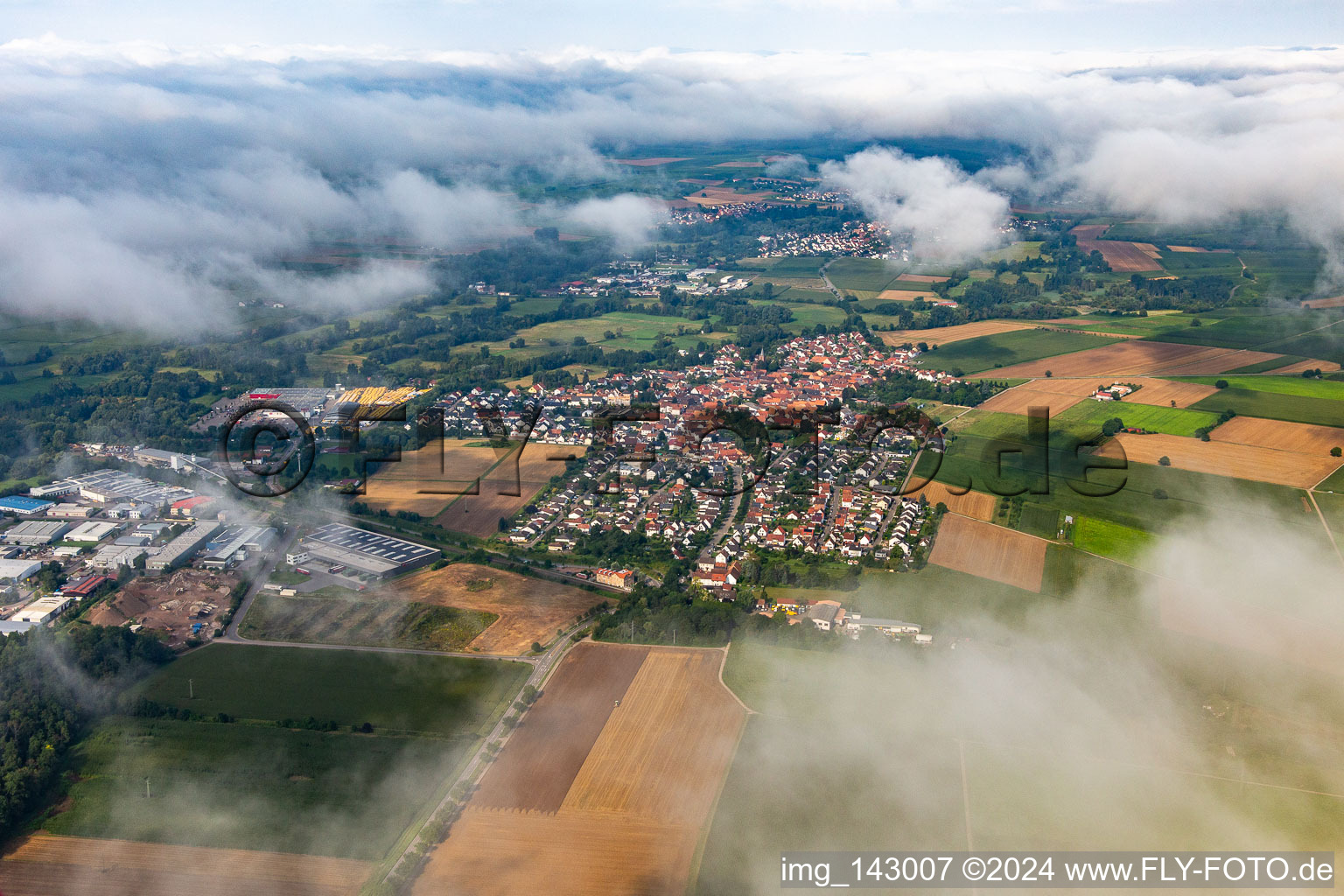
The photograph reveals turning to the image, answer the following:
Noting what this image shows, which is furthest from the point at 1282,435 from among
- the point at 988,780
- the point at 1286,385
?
the point at 988,780

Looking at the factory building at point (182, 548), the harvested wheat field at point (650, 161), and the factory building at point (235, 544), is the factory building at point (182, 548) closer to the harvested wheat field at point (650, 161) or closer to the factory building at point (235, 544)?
the factory building at point (235, 544)

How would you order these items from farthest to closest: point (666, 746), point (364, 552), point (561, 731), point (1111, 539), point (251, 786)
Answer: point (364, 552)
point (1111, 539)
point (561, 731)
point (666, 746)
point (251, 786)

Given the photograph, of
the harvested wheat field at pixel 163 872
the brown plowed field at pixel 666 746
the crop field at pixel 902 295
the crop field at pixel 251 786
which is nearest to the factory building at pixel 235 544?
the crop field at pixel 251 786

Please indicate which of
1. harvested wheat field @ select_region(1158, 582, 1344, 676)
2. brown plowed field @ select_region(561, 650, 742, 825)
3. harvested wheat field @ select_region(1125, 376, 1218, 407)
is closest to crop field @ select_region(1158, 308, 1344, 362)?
harvested wheat field @ select_region(1125, 376, 1218, 407)

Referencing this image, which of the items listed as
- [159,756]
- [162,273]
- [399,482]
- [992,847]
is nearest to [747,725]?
[992,847]

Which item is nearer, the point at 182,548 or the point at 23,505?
Answer: the point at 182,548

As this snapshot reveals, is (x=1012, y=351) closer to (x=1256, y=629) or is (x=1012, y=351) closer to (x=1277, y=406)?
(x=1277, y=406)

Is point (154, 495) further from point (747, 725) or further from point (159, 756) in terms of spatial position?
point (747, 725)

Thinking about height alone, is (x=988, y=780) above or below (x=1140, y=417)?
below
